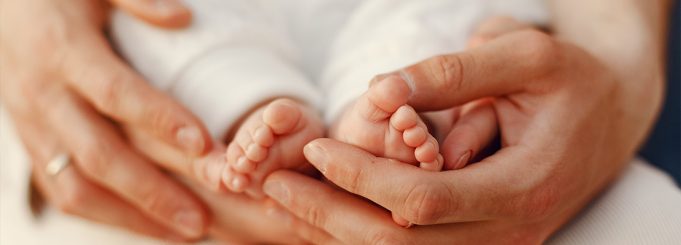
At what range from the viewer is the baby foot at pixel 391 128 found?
57 cm

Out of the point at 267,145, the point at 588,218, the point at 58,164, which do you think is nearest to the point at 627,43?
the point at 588,218

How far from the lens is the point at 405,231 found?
62 centimetres

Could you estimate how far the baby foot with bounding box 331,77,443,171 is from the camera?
57 centimetres

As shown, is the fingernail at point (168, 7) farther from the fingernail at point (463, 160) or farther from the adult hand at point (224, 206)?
the fingernail at point (463, 160)

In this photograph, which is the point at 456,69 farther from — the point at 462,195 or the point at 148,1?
the point at 148,1

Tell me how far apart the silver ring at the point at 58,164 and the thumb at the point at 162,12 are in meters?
0.20

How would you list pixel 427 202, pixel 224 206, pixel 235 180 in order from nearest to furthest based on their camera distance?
pixel 427 202 → pixel 235 180 → pixel 224 206

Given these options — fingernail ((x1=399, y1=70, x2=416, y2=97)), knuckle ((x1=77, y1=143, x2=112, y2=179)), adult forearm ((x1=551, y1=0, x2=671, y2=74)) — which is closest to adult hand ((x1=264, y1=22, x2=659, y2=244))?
fingernail ((x1=399, y1=70, x2=416, y2=97))

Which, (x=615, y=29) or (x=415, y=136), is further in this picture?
(x=615, y=29)

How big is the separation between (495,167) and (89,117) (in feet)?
1.60

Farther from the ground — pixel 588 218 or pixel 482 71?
pixel 482 71

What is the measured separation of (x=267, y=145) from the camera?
25.8 inches

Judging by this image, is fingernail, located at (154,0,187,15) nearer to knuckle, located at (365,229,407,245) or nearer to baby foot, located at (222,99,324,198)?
baby foot, located at (222,99,324,198)

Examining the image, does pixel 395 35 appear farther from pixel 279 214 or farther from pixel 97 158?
pixel 97 158
